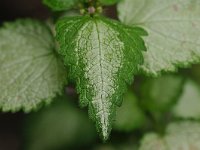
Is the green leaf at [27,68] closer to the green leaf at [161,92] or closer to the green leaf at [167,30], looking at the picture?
Answer: the green leaf at [167,30]

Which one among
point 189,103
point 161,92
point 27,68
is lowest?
point 189,103

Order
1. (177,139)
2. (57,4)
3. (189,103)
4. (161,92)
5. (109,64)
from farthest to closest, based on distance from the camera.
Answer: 1. (189,103)
2. (161,92)
3. (177,139)
4. (57,4)
5. (109,64)

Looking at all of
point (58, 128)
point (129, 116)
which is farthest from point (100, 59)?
point (58, 128)

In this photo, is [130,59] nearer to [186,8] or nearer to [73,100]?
[186,8]

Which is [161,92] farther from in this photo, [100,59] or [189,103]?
[100,59]

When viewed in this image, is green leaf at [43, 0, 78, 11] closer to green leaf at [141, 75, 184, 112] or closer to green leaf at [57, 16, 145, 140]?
green leaf at [57, 16, 145, 140]

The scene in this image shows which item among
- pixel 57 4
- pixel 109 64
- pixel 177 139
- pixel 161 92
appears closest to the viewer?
pixel 109 64

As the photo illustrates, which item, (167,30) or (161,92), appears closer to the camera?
(167,30)
